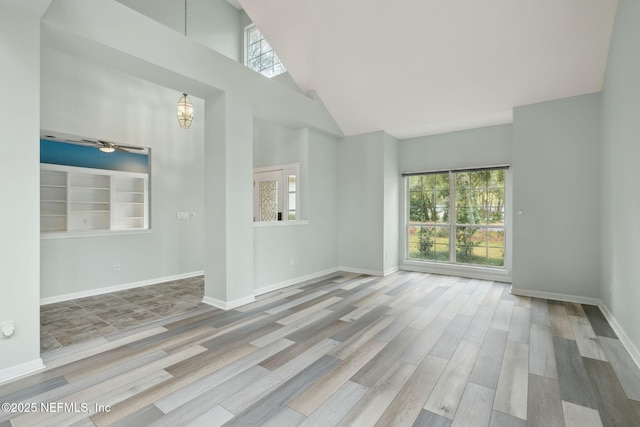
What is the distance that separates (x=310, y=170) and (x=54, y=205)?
4.71 meters

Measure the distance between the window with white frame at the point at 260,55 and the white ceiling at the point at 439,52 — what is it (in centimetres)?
162

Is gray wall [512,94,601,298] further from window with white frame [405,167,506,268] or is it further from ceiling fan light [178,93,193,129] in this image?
ceiling fan light [178,93,193,129]

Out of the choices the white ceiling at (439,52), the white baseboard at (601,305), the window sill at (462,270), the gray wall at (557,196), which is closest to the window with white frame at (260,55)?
the white ceiling at (439,52)

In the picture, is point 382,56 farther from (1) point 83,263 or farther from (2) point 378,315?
(1) point 83,263

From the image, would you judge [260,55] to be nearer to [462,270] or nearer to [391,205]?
[391,205]

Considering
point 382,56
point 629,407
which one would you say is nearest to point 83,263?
point 382,56

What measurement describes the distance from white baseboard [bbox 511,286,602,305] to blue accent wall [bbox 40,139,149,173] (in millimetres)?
6399

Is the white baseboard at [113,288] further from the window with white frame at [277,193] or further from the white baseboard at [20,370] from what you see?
the white baseboard at [20,370]

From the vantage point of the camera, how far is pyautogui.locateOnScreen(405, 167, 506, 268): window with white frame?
205 inches

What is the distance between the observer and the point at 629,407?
1810 millimetres

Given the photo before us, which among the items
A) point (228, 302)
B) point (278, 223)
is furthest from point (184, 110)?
point (228, 302)

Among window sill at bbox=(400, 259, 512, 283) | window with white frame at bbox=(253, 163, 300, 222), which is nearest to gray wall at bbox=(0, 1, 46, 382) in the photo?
window with white frame at bbox=(253, 163, 300, 222)

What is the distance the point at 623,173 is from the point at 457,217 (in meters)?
2.85

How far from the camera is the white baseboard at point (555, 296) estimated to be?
12.5ft
